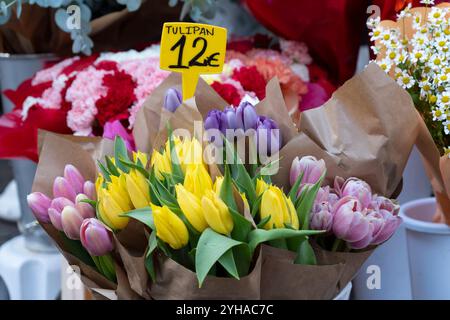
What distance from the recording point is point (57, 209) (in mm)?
701

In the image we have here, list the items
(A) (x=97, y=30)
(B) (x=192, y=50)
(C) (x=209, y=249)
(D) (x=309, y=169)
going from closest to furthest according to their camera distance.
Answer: (C) (x=209, y=249), (D) (x=309, y=169), (B) (x=192, y=50), (A) (x=97, y=30)

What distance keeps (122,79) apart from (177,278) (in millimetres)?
592

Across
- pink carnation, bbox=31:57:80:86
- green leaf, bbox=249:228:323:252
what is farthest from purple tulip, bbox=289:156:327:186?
pink carnation, bbox=31:57:80:86

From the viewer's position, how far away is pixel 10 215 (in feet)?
6.68

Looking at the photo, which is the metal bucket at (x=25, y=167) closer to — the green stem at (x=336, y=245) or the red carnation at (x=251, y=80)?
the red carnation at (x=251, y=80)

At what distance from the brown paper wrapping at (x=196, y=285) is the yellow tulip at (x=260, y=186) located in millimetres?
82

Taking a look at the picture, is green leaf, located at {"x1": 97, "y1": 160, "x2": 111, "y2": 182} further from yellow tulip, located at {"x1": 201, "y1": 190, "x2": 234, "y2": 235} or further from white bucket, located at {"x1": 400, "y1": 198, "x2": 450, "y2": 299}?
white bucket, located at {"x1": 400, "y1": 198, "x2": 450, "y2": 299}

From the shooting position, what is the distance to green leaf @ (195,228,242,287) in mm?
582

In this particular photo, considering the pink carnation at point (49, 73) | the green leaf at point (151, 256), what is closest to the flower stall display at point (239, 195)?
the green leaf at point (151, 256)

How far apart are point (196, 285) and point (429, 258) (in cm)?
45

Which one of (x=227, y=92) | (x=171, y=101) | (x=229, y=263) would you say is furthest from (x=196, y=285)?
(x=227, y=92)

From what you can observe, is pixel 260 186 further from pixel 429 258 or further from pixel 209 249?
pixel 429 258

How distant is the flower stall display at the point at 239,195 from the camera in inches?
24.6
